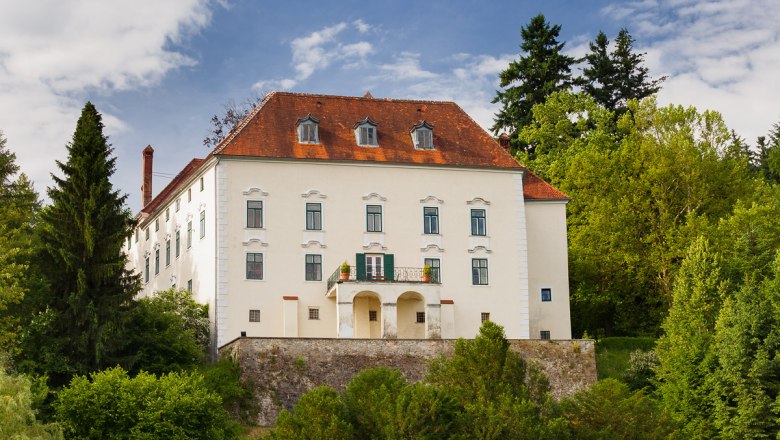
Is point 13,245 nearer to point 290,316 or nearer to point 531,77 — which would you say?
point 290,316

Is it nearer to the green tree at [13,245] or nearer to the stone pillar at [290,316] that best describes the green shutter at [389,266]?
the stone pillar at [290,316]

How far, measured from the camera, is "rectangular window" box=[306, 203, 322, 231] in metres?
55.8

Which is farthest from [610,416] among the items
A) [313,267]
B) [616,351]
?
[313,267]

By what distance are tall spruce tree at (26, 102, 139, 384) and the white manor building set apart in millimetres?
5903

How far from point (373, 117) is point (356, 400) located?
20.1 meters

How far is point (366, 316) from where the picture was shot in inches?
2179

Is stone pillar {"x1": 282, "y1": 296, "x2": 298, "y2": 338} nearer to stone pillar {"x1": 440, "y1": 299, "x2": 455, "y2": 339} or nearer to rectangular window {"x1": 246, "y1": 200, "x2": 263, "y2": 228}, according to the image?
rectangular window {"x1": 246, "y1": 200, "x2": 263, "y2": 228}

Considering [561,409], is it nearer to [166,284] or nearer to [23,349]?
[23,349]

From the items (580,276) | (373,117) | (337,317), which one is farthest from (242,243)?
(580,276)

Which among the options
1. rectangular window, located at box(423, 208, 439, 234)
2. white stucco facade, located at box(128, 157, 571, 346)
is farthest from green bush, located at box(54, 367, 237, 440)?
rectangular window, located at box(423, 208, 439, 234)

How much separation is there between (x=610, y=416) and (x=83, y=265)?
19.8 m

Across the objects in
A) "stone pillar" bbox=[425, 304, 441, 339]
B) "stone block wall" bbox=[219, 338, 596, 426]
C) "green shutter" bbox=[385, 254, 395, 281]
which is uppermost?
"green shutter" bbox=[385, 254, 395, 281]

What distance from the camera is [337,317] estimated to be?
5388 cm

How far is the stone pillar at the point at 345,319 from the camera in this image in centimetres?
5347
